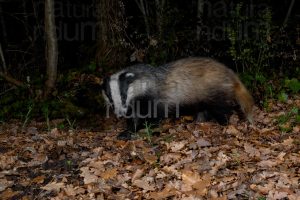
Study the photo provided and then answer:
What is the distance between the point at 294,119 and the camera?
555 centimetres

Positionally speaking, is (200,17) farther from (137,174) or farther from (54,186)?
(54,186)

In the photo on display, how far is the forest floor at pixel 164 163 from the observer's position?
155 inches

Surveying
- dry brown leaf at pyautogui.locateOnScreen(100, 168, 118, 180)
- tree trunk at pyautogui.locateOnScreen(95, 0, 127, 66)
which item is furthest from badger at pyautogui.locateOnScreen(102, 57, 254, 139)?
tree trunk at pyautogui.locateOnScreen(95, 0, 127, 66)

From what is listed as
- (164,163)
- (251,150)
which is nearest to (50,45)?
(164,163)

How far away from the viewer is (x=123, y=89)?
5680 millimetres

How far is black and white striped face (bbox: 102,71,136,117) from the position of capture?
5672 millimetres

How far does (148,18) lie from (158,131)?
3.33 meters

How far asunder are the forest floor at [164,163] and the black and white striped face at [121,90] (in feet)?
1.31

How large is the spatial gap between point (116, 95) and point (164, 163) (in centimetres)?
151

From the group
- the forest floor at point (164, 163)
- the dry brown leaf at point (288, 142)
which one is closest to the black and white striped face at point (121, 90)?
the forest floor at point (164, 163)

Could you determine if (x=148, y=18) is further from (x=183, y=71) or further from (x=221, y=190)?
(x=221, y=190)

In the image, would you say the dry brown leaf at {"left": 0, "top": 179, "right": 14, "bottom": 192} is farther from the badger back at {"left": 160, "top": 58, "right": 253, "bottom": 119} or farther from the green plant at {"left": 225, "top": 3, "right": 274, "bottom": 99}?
the green plant at {"left": 225, "top": 3, "right": 274, "bottom": 99}

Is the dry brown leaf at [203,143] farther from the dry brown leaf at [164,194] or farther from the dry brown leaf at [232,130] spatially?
the dry brown leaf at [164,194]

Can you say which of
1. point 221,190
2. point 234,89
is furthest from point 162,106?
point 221,190
